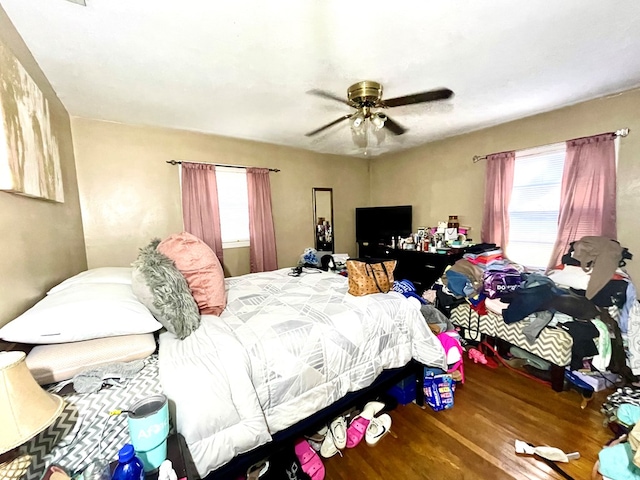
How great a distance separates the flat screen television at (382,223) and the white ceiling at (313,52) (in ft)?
5.54

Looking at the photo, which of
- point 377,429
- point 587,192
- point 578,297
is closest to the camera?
point 377,429

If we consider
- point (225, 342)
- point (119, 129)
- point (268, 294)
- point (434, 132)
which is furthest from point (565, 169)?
point (119, 129)

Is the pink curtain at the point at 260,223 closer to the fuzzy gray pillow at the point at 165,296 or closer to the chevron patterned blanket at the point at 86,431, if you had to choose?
the fuzzy gray pillow at the point at 165,296

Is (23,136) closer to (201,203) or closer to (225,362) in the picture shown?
(225,362)

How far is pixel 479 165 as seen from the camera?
3326 millimetres

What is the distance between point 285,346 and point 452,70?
215 cm

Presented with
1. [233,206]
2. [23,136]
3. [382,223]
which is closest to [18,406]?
[23,136]

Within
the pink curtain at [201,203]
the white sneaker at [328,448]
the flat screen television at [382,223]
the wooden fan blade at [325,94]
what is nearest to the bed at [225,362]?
the white sneaker at [328,448]

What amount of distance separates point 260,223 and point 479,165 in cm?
289

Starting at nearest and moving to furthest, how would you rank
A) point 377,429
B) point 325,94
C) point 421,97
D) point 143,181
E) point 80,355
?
point 80,355 → point 377,429 → point 421,97 → point 325,94 → point 143,181

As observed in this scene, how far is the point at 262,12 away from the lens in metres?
1.31

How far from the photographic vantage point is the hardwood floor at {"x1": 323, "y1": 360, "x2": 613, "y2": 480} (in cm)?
146

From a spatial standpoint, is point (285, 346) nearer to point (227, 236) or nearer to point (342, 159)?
point (227, 236)

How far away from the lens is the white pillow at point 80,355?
100 centimetres
